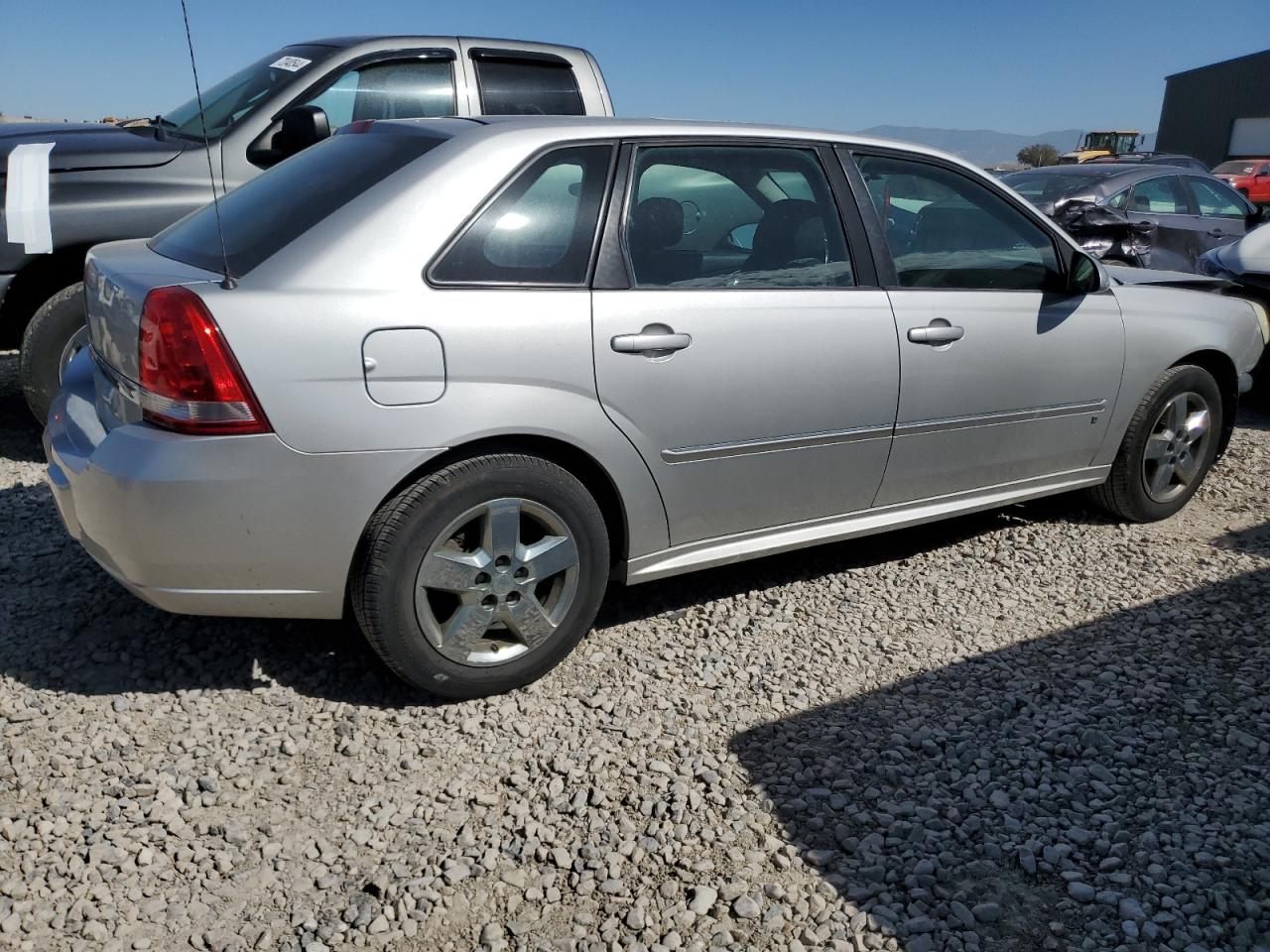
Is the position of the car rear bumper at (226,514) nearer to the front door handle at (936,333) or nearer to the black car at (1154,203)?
the front door handle at (936,333)

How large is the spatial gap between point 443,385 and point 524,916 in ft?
4.34

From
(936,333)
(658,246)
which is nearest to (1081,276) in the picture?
(936,333)

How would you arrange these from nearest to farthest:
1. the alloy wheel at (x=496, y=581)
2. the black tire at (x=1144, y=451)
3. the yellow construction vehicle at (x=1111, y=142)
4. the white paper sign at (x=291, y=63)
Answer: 1. the alloy wheel at (x=496, y=581)
2. the black tire at (x=1144, y=451)
3. the white paper sign at (x=291, y=63)
4. the yellow construction vehicle at (x=1111, y=142)

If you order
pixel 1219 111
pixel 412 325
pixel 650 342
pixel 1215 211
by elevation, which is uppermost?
pixel 412 325

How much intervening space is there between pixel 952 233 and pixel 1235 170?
998 inches

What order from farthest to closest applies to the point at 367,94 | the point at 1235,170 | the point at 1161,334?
1. the point at 1235,170
2. the point at 367,94
3. the point at 1161,334

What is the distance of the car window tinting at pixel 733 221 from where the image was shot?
3383 millimetres

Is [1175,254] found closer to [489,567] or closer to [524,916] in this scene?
[489,567]

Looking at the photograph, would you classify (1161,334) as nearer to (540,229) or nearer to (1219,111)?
(540,229)

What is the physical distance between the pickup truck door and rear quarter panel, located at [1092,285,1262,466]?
336cm

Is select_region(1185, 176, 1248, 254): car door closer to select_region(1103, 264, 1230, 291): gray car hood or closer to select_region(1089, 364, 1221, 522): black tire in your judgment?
select_region(1103, 264, 1230, 291): gray car hood

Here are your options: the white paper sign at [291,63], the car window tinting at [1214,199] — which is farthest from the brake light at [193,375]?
the car window tinting at [1214,199]

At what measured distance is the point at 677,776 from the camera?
294 centimetres

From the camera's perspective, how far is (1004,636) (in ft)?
12.6
